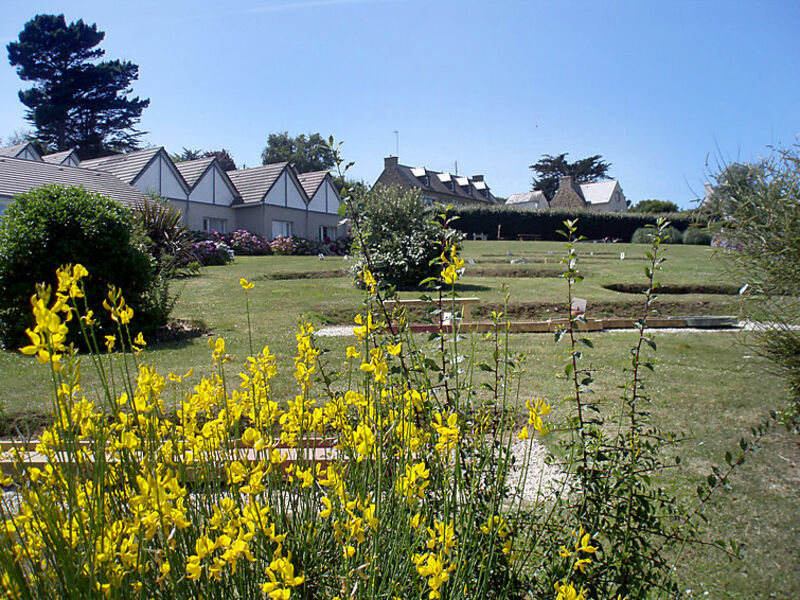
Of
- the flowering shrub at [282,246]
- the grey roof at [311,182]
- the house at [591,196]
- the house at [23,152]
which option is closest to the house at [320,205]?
the grey roof at [311,182]

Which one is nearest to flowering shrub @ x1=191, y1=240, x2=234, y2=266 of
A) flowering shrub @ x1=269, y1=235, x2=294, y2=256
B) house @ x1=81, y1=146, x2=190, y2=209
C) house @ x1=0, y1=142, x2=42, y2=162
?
flowering shrub @ x1=269, y1=235, x2=294, y2=256

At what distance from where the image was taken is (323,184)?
37656mm

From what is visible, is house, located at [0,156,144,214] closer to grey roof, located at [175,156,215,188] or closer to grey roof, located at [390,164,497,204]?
grey roof, located at [175,156,215,188]

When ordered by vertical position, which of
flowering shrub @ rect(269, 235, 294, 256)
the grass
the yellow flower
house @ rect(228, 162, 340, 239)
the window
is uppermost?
house @ rect(228, 162, 340, 239)

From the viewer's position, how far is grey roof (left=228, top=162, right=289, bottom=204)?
108 ft

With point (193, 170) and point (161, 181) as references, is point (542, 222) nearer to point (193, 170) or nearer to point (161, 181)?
point (193, 170)

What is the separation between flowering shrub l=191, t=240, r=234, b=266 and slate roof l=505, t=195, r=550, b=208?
169 ft

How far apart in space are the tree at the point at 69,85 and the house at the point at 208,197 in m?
19.8

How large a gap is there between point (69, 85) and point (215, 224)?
79.3 ft

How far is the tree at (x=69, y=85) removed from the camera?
145 feet

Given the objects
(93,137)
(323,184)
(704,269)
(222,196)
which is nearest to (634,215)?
(323,184)

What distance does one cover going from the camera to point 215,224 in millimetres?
32094

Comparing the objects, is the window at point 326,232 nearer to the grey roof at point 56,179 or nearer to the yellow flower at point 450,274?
the grey roof at point 56,179

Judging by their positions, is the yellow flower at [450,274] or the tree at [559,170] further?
the tree at [559,170]
